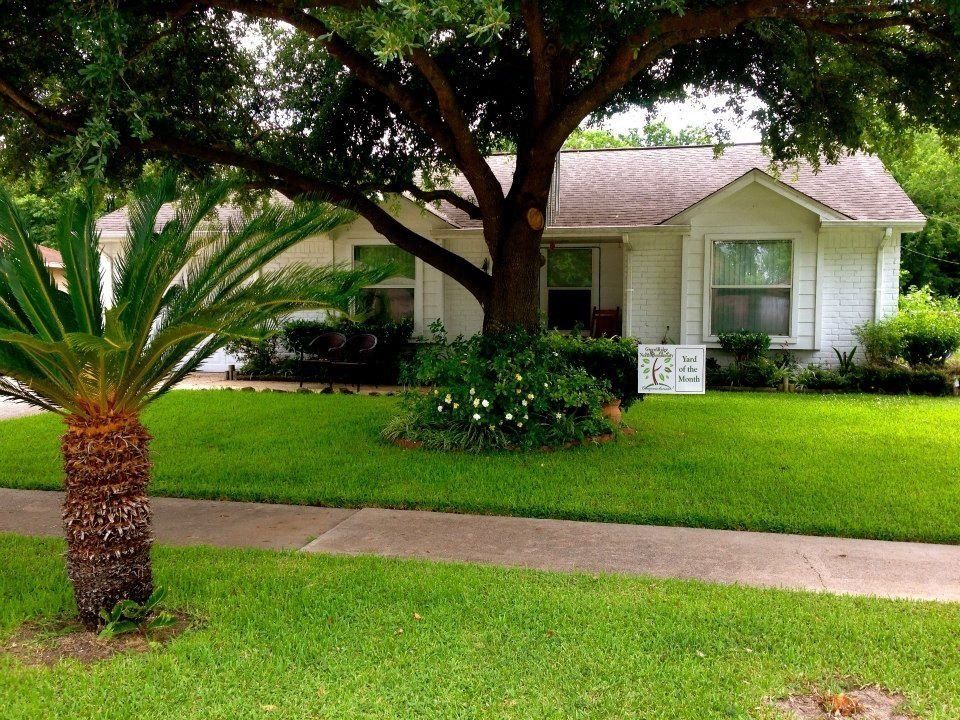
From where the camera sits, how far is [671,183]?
53.3 feet

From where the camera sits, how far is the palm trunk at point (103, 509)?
3877 millimetres

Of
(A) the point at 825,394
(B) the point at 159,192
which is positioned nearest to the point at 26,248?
(B) the point at 159,192

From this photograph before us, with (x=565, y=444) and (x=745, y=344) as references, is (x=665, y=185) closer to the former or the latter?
(x=745, y=344)

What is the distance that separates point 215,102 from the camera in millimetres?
10492

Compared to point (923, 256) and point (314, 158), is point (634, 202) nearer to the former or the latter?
point (314, 158)

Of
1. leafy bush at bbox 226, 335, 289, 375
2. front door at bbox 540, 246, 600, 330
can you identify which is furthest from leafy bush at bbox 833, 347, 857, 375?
leafy bush at bbox 226, 335, 289, 375

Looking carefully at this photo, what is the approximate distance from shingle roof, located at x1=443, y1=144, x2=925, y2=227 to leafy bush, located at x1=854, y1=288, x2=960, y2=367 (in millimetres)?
1803

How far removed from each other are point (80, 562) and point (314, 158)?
818 centimetres

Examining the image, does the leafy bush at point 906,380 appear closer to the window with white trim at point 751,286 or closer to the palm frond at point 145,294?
the window with white trim at point 751,286

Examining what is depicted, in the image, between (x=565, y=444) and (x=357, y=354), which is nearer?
(x=565, y=444)

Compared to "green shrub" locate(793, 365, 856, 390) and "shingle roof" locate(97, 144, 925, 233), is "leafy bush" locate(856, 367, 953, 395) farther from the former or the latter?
"shingle roof" locate(97, 144, 925, 233)

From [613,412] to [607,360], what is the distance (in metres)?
0.71

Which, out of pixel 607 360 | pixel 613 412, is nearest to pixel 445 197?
pixel 607 360

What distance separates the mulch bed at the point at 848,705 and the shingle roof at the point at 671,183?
11.7 m
